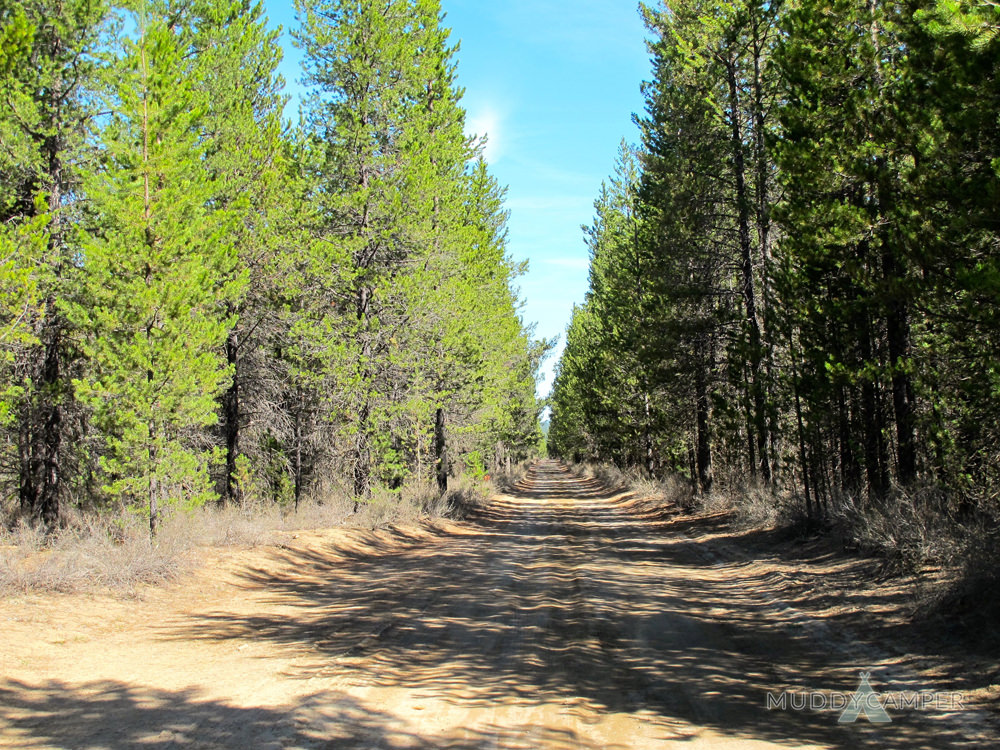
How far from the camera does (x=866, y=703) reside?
5055 millimetres

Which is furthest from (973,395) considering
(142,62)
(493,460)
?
(493,460)

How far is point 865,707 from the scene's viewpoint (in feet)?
16.3

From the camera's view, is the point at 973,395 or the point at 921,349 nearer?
the point at 973,395

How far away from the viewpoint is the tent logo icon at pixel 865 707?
475cm

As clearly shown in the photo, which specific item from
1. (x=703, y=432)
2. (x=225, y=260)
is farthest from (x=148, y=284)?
(x=703, y=432)

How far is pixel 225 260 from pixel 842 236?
1051cm

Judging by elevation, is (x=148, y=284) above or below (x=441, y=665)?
above

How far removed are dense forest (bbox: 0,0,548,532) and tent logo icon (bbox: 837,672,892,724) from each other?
32.1 feet

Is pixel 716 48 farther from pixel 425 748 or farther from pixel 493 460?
pixel 493 460

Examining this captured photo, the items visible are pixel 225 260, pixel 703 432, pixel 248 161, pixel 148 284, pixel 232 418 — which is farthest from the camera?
pixel 703 432

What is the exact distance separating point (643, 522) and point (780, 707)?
1519 centimetres

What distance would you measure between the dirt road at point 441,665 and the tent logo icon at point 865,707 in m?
0.10

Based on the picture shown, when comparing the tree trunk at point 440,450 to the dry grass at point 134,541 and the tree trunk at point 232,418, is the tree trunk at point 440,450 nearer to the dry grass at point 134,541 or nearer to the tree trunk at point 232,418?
the dry grass at point 134,541

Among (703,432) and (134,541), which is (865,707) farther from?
(703,432)
